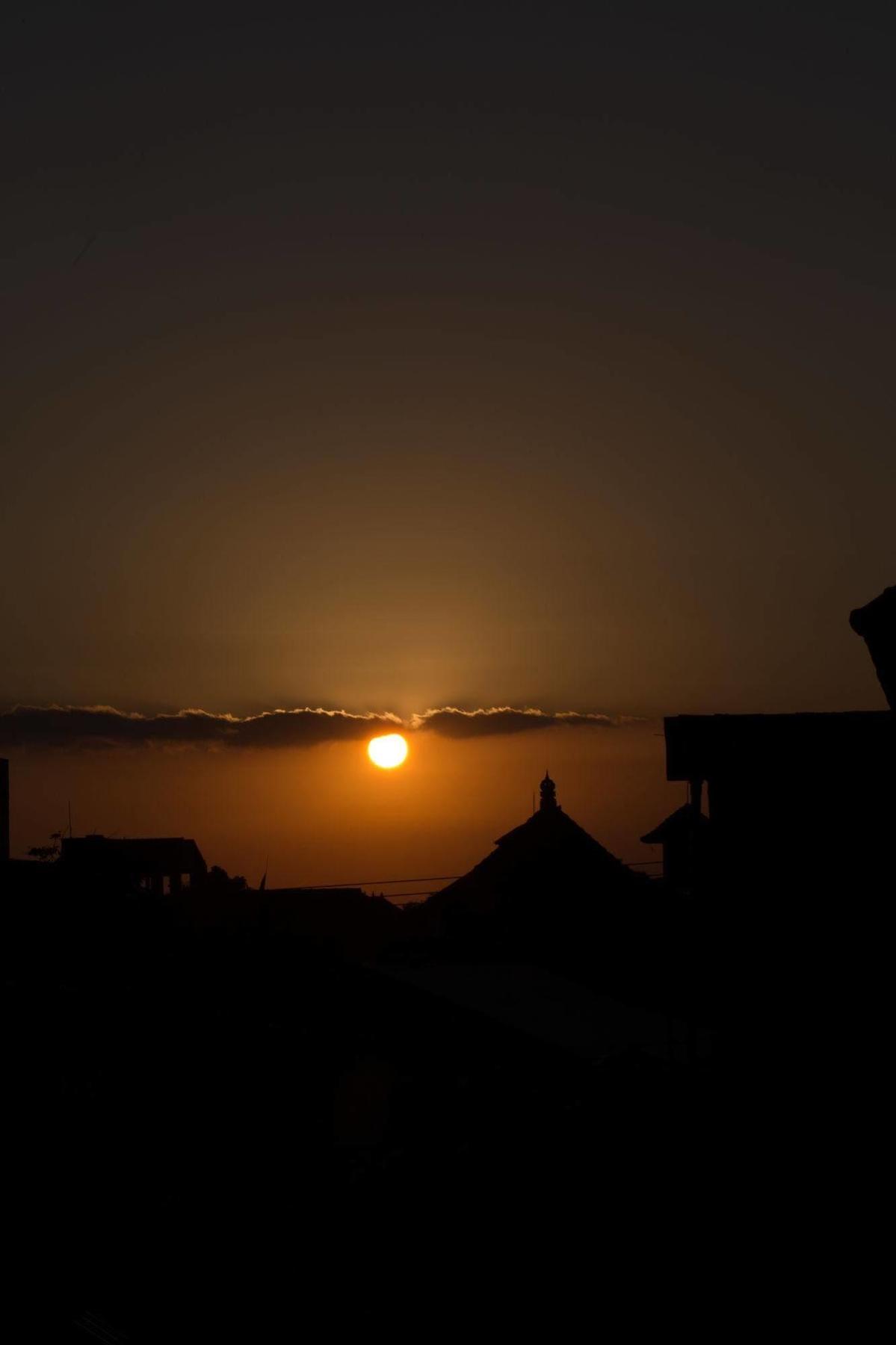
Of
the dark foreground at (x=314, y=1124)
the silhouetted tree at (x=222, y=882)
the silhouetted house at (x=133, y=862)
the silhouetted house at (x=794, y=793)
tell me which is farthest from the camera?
the silhouetted tree at (x=222, y=882)

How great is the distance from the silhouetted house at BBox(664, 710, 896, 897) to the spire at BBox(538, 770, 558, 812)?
35004mm

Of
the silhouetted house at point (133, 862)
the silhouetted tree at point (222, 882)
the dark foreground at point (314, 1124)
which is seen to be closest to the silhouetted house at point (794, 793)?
the dark foreground at point (314, 1124)

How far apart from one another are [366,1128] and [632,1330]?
1513cm

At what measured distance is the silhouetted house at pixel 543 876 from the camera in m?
44.4

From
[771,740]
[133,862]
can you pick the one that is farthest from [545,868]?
[771,740]

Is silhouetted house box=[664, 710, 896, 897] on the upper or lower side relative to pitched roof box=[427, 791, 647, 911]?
upper

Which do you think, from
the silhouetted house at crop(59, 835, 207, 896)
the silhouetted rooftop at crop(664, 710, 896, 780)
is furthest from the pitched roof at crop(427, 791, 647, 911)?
the silhouetted rooftop at crop(664, 710, 896, 780)

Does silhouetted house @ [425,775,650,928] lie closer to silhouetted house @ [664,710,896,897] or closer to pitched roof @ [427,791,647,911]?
pitched roof @ [427,791,647,911]

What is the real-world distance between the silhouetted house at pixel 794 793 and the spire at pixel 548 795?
3500 cm

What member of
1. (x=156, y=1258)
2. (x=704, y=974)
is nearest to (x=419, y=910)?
(x=156, y=1258)

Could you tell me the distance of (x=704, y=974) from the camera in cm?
1512

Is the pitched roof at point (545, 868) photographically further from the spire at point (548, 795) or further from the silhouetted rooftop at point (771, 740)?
the silhouetted rooftop at point (771, 740)

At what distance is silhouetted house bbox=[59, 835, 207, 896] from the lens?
39062 millimetres

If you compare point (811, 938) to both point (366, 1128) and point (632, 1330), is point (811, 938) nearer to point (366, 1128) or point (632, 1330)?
point (632, 1330)
